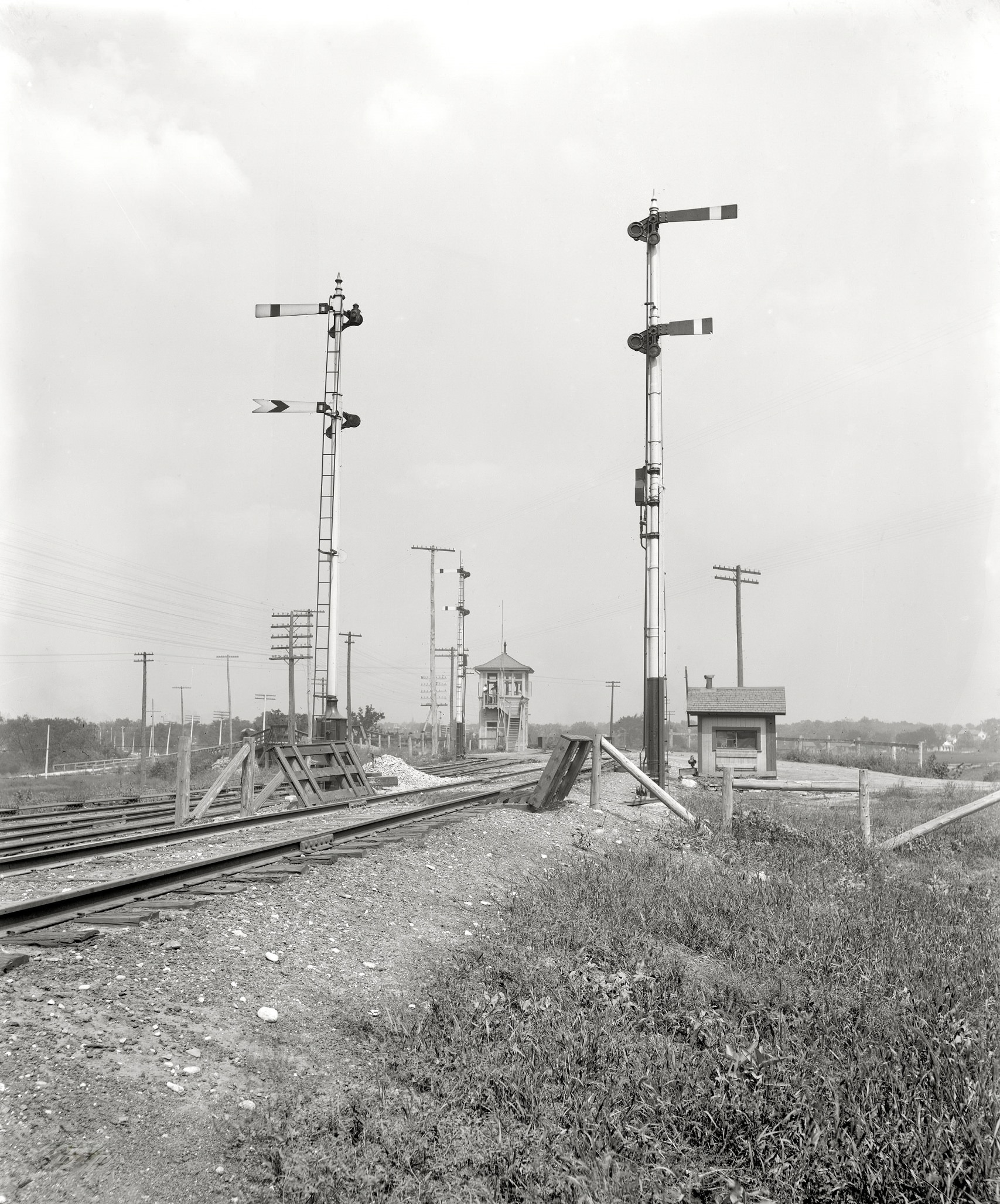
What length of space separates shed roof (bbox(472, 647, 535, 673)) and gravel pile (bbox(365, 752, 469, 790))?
42222mm

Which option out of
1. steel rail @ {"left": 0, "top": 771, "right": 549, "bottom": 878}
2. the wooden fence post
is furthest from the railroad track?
the wooden fence post

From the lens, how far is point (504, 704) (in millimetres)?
66938

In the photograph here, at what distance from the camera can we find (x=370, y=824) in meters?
10.5

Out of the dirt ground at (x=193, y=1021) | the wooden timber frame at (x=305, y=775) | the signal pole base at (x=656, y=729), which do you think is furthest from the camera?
the signal pole base at (x=656, y=729)

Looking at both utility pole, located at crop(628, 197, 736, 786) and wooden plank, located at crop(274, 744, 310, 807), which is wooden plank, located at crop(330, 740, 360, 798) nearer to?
wooden plank, located at crop(274, 744, 310, 807)

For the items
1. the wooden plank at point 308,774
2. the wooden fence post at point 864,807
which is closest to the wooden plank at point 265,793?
the wooden plank at point 308,774

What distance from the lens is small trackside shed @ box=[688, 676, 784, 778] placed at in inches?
1084

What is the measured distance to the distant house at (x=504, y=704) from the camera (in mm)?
66562

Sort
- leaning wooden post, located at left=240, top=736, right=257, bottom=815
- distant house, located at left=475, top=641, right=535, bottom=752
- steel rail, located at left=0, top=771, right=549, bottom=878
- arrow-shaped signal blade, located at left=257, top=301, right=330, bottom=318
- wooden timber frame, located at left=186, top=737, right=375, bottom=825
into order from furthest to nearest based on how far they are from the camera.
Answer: distant house, located at left=475, top=641, right=535, bottom=752
arrow-shaped signal blade, located at left=257, top=301, right=330, bottom=318
leaning wooden post, located at left=240, top=736, right=257, bottom=815
wooden timber frame, located at left=186, top=737, right=375, bottom=825
steel rail, located at left=0, top=771, right=549, bottom=878

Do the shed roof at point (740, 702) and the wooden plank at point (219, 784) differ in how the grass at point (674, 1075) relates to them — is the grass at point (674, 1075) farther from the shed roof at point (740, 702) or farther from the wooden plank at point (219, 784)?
the shed roof at point (740, 702)

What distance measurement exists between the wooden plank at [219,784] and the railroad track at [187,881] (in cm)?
234

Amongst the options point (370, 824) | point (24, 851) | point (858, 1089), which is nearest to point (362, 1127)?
point (858, 1089)

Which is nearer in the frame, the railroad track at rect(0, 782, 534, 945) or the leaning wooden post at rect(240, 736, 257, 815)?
the railroad track at rect(0, 782, 534, 945)

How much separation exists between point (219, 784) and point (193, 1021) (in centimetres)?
813
